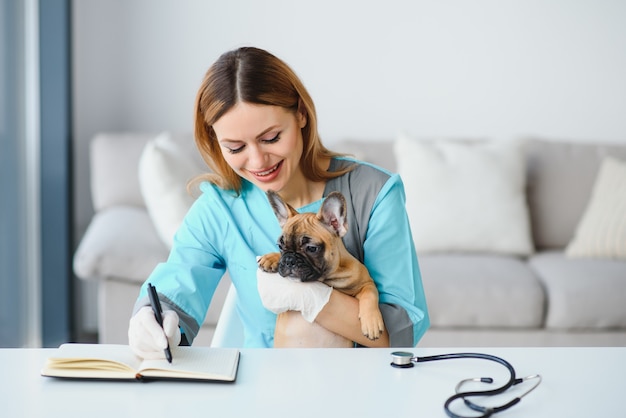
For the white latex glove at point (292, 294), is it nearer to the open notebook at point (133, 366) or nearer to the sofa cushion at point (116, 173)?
the open notebook at point (133, 366)

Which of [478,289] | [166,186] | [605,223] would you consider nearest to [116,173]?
[166,186]

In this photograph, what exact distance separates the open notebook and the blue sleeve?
46cm

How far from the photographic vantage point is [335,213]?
1.51 meters

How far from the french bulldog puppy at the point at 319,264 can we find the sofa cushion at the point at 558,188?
213cm

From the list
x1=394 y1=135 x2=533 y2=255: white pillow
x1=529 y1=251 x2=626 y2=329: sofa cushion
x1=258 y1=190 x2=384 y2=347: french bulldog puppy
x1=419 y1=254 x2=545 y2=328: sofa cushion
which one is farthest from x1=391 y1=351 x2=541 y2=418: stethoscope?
x1=394 y1=135 x2=533 y2=255: white pillow

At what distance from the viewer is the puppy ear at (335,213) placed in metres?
1.48

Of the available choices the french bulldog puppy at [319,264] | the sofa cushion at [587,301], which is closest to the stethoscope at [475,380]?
the french bulldog puppy at [319,264]

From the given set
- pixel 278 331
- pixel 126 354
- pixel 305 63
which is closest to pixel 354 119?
pixel 305 63

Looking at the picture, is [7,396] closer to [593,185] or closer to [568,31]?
[593,185]

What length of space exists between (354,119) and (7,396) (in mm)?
2966

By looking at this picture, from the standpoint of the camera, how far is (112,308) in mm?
3020

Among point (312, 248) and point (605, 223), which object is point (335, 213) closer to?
point (312, 248)

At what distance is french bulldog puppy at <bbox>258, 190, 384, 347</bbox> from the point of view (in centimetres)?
149

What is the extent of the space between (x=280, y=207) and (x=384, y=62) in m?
2.50
